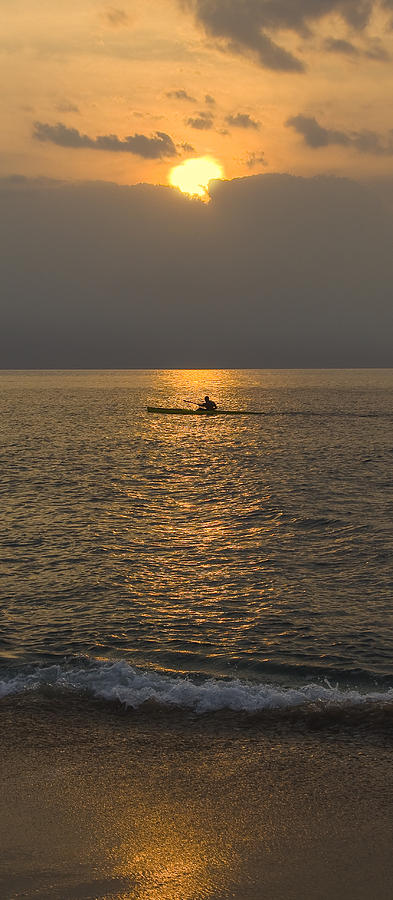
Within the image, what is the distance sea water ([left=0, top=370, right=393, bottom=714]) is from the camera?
43.5ft

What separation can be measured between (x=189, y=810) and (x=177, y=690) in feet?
13.9

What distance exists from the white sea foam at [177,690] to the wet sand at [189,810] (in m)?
0.75

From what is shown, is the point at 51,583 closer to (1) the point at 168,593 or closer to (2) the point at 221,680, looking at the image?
(1) the point at 168,593

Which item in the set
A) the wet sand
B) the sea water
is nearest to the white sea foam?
the sea water

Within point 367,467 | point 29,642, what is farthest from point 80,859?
point 367,467

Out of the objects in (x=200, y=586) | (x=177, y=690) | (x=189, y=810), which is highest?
(x=189, y=810)

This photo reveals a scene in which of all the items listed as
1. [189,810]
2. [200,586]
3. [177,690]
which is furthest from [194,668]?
[200,586]

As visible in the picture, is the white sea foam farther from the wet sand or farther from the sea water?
the wet sand

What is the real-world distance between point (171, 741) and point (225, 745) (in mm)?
844

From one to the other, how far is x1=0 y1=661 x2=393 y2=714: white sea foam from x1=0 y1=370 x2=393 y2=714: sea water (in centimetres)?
4

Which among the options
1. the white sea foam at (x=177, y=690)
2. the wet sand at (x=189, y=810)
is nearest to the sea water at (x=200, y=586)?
the white sea foam at (x=177, y=690)

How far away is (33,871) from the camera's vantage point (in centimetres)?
698

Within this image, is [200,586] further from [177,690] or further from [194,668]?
[177,690]

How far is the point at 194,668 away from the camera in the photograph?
14.0 m
